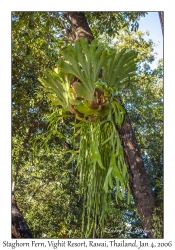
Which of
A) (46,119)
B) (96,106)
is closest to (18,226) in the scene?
(46,119)

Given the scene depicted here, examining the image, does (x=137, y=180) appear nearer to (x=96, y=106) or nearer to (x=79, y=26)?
(x=96, y=106)

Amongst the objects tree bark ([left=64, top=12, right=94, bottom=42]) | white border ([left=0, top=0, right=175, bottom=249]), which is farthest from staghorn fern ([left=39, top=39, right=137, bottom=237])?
tree bark ([left=64, top=12, right=94, bottom=42])

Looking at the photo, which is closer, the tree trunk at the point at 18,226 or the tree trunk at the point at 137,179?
the tree trunk at the point at 137,179

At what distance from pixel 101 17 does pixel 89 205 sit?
3.79 ft

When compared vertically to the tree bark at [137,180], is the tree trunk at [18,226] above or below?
below

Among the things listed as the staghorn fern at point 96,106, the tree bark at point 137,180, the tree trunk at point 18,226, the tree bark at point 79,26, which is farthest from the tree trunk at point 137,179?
the tree trunk at point 18,226

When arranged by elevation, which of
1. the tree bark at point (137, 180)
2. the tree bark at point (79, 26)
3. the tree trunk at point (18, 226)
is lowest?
the tree trunk at point (18, 226)

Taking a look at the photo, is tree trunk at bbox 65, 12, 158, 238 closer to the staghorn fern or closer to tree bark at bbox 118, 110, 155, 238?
tree bark at bbox 118, 110, 155, 238

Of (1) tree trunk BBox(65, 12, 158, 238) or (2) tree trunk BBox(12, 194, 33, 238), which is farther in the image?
(2) tree trunk BBox(12, 194, 33, 238)
